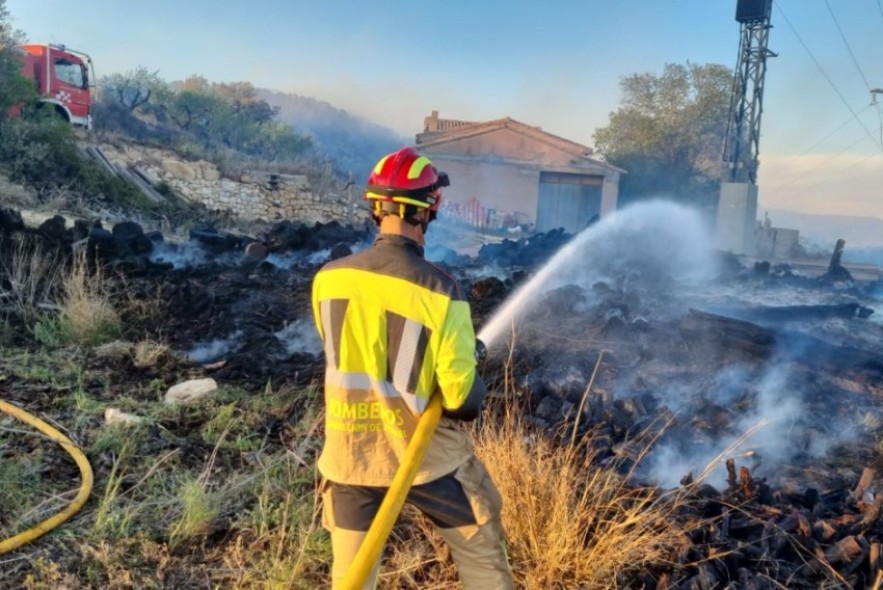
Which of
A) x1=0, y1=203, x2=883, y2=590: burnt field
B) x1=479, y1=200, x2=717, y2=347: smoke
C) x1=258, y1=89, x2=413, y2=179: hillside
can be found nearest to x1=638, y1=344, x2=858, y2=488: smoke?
x1=0, y1=203, x2=883, y2=590: burnt field

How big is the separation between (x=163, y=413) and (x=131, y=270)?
14.8ft

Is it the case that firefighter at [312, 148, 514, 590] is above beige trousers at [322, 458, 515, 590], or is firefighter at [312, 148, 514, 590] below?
above

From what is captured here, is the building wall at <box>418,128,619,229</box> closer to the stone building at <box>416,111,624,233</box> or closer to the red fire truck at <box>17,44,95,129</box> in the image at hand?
the stone building at <box>416,111,624,233</box>

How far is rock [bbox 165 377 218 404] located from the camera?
17.5 feet

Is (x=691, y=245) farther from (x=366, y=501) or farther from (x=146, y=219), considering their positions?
(x=366, y=501)

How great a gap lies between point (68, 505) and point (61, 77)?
20.7 m

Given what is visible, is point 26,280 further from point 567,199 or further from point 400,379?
point 567,199

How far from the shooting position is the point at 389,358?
2.24m

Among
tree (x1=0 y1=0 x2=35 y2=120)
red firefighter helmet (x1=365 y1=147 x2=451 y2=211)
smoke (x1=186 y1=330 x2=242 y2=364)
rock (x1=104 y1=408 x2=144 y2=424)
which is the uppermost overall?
tree (x1=0 y1=0 x2=35 y2=120)

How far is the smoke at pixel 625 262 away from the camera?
1006 centimetres

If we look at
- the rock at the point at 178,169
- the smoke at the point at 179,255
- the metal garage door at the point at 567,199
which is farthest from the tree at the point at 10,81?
the metal garage door at the point at 567,199

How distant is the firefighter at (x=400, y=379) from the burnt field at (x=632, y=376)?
3.78 feet

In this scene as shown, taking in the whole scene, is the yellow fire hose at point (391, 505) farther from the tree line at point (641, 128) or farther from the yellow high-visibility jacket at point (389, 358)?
the tree line at point (641, 128)

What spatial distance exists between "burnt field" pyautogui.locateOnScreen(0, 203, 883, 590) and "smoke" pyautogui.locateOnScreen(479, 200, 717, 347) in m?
0.11
